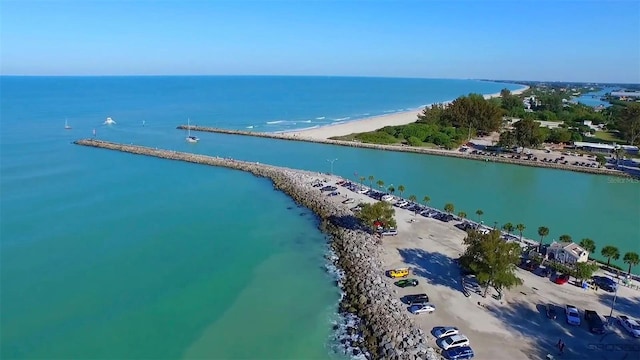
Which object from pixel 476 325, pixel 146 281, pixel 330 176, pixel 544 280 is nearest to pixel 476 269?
pixel 476 325

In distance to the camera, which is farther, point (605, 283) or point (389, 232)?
point (389, 232)

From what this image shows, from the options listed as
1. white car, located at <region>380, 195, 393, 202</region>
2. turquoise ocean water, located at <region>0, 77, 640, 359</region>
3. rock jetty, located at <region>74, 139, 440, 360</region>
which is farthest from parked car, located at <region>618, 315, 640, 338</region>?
white car, located at <region>380, 195, 393, 202</region>

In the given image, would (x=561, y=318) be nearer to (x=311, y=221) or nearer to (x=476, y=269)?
(x=476, y=269)

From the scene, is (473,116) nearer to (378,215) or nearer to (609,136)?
(609,136)

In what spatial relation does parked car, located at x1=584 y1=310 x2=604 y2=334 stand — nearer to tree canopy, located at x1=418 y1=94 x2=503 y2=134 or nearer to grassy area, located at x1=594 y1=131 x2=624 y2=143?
tree canopy, located at x1=418 y1=94 x2=503 y2=134

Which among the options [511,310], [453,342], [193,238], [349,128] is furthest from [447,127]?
[453,342]

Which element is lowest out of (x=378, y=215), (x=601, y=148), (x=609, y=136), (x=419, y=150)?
(x=378, y=215)
